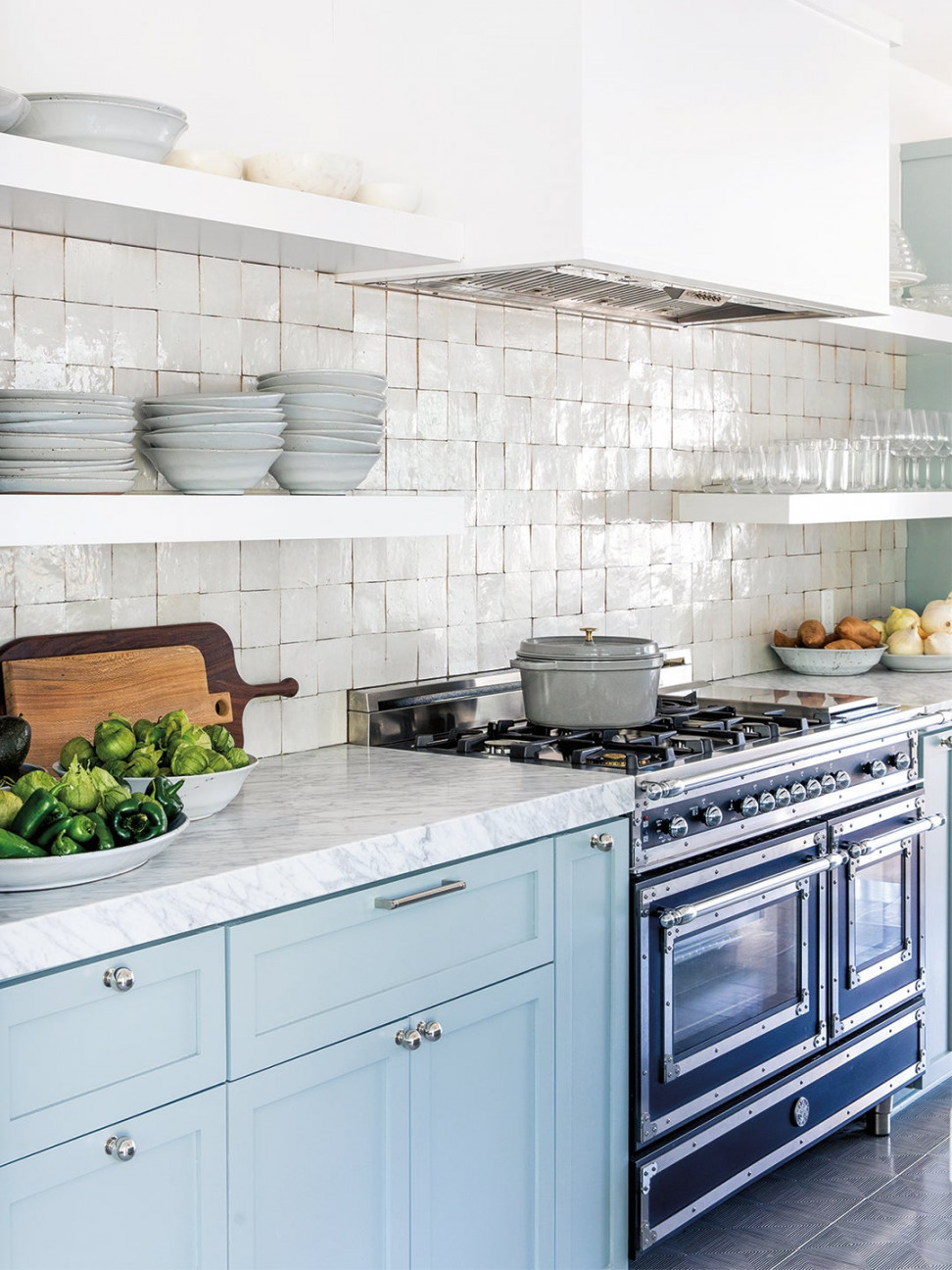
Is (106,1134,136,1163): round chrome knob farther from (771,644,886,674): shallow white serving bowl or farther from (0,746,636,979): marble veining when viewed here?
(771,644,886,674): shallow white serving bowl

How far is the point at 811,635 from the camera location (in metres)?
4.07

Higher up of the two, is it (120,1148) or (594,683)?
(594,683)

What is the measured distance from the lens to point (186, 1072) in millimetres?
1878

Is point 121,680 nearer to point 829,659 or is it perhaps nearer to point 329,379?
point 329,379

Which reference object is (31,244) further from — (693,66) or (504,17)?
(693,66)

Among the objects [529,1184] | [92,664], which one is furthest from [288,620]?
[529,1184]

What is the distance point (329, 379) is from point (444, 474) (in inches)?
24.6

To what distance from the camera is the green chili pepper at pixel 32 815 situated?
72.0 inches

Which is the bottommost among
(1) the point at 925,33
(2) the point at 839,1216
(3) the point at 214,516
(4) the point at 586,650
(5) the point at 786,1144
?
(2) the point at 839,1216

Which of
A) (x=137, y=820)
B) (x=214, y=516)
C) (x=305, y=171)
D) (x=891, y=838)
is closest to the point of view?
(x=137, y=820)

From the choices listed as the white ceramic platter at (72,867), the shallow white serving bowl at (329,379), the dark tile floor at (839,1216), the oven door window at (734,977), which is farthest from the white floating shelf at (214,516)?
the dark tile floor at (839,1216)

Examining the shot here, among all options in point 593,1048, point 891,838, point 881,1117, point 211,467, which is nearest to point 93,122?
point 211,467

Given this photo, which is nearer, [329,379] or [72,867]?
[72,867]

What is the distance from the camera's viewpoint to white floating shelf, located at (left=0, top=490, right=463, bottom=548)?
208 centimetres
